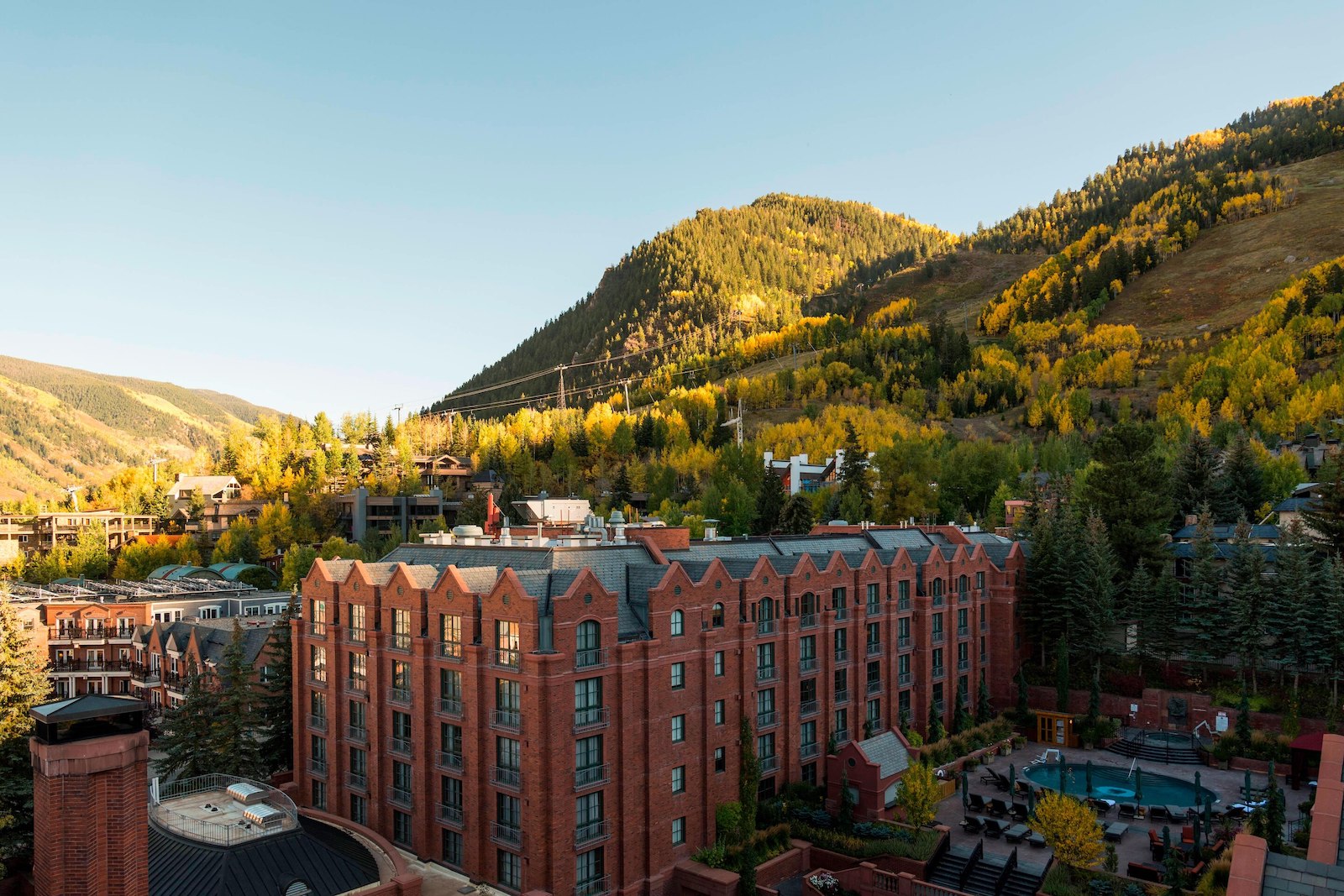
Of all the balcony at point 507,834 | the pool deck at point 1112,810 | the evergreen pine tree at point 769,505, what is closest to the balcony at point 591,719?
the balcony at point 507,834

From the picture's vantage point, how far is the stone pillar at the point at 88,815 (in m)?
19.2

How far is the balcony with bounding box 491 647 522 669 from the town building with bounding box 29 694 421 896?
25.2 ft

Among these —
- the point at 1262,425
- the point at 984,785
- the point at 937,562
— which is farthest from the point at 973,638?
the point at 1262,425

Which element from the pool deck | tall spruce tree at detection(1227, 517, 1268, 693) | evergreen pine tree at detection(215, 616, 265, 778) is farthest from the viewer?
tall spruce tree at detection(1227, 517, 1268, 693)

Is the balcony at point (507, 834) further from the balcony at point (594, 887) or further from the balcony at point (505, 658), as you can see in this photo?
the balcony at point (505, 658)

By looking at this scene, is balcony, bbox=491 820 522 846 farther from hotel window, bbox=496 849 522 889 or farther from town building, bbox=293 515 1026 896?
hotel window, bbox=496 849 522 889

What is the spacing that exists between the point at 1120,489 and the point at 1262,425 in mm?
73713

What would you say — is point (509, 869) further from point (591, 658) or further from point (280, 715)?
point (280, 715)

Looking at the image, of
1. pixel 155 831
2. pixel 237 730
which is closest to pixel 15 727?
pixel 155 831

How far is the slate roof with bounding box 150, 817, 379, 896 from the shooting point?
26797mm

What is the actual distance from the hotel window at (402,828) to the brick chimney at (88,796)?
1618 centimetres

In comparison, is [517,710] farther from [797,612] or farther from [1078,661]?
[1078,661]

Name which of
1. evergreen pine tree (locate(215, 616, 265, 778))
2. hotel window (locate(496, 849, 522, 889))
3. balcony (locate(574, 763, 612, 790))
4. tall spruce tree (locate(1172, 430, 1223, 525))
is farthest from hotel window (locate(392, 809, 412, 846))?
tall spruce tree (locate(1172, 430, 1223, 525))

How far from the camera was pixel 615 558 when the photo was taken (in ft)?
124
